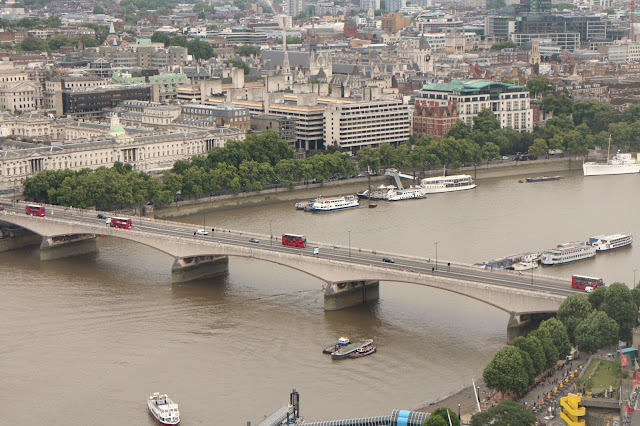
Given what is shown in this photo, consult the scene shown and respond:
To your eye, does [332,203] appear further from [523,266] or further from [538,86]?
[538,86]

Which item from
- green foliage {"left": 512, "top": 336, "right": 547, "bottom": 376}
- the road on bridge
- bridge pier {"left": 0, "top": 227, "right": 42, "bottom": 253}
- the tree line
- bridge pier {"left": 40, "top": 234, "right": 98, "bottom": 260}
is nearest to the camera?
the tree line

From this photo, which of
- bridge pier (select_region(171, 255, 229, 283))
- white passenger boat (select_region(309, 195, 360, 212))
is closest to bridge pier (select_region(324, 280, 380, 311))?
bridge pier (select_region(171, 255, 229, 283))

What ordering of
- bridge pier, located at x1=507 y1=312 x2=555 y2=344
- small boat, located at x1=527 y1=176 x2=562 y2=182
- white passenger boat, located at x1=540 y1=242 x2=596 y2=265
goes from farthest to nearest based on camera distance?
small boat, located at x1=527 y1=176 x2=562 y2=182, white passenger boat, located at x1=540 y1=242 x2=596 y2=265, bridge pier, located at x1=507 y1=312 x2=555 y2=344

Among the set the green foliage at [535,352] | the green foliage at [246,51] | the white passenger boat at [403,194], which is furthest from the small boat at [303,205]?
the green foliage at [246,51]

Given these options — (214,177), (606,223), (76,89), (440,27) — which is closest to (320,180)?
(214,177)

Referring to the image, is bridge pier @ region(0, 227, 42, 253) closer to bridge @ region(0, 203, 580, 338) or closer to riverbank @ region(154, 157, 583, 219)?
bridge @ region(0, 203, 580, 338)
